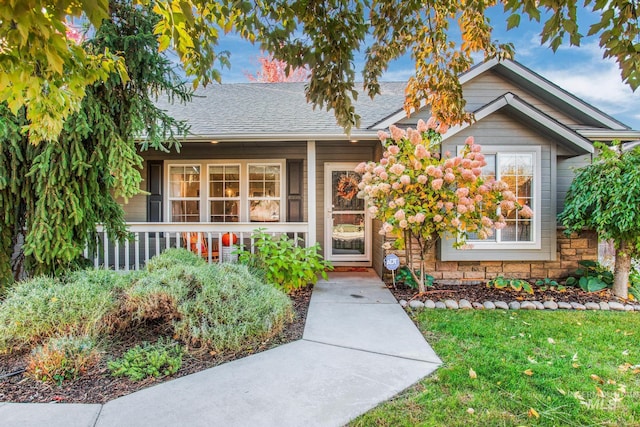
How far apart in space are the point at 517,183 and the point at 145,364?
6.17 meters

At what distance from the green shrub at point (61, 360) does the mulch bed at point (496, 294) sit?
3887 millimetres

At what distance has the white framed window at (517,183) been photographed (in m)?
5.93

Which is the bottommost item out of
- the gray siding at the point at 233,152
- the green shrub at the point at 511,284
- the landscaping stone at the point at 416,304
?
the landscaping stone at the point at 416,304

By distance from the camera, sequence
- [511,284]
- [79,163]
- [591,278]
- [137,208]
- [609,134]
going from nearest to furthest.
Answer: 1. [79,163]
2. [511,284]
3. [591,278]
4. [609,134]
5. [137,208]

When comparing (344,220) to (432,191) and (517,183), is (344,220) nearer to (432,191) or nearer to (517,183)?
(432,191)

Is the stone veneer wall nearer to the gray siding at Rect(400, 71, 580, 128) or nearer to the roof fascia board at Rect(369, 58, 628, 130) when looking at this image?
the roof fascia board at Rect(369, 58, 628, 130)

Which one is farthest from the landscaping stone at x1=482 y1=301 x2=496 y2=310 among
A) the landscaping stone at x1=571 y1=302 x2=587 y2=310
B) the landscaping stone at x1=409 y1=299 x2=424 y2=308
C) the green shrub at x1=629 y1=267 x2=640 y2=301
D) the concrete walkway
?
the green shrub at x1=629 y1=267 x2=640 y2=301

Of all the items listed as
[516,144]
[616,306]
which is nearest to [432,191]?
[516,144]

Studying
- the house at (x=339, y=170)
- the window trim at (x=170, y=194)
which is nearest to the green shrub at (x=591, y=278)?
the house at (x=339, y=170)

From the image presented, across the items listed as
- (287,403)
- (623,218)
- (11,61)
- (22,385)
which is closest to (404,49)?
(11,61)

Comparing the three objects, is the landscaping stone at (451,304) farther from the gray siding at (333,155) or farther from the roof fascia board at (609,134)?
the roof fascia board at (609,134)

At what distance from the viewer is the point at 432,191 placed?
4.82m

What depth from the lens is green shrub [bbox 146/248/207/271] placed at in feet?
15.0

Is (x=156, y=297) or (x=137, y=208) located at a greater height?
(x=137, y=208)
